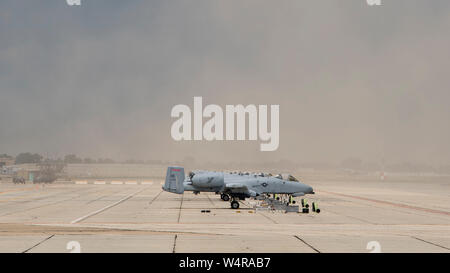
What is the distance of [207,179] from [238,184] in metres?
3.39

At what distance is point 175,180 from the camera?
3359 centimetres

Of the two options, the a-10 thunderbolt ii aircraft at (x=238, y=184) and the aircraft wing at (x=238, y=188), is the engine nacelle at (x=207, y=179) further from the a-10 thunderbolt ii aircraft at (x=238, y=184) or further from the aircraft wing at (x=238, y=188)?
the aircraft wing at (x=238, y=188)

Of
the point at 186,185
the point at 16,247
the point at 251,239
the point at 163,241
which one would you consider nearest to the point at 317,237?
the point at 251,239

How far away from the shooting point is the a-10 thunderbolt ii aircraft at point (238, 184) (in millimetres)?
32500

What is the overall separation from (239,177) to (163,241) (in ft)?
60.3

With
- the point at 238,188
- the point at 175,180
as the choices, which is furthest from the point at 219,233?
the point at 175,180

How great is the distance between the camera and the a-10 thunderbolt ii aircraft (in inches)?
1280

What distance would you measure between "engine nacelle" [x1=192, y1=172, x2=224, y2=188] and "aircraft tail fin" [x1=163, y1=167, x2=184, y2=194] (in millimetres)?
1148

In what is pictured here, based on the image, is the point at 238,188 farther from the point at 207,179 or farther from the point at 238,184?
the point at 207,179

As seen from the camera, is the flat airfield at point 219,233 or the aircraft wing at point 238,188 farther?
the aircraft wing at point 238,188

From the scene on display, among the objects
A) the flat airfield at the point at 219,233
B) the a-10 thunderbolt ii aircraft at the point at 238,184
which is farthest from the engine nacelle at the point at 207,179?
the flat airfield at the point at 219,233

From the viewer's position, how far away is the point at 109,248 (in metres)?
13.9
